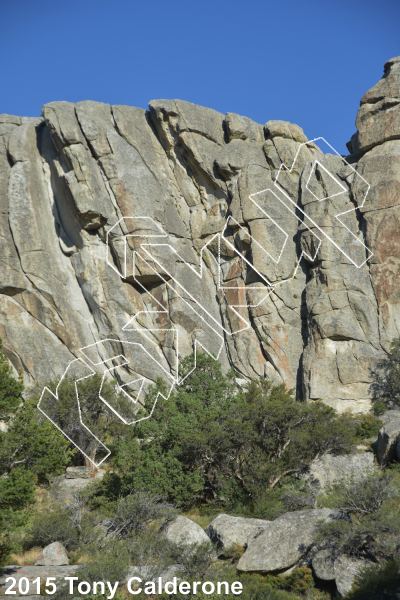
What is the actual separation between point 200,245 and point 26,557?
89.1 ft

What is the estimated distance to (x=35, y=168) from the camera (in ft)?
139

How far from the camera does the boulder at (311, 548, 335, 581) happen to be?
13.2 m

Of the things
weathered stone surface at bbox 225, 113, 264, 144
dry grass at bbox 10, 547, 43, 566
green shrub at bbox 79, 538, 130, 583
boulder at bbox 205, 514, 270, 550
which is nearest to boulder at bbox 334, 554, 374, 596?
boulder at bbox 205, 514, 270, 550

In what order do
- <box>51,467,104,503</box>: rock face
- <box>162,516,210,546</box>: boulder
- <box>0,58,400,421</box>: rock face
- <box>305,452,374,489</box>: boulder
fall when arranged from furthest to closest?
1. <box>0,58,400,421</box>: rock face
2. <box>51,467,104,503</box>: rock face
3. <box>305,452,374,489</box>: boulder
4. <box>162,516,210,546</box>: boulder

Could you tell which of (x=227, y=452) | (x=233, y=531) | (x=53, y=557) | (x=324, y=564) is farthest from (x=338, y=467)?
(x=53, y=557)

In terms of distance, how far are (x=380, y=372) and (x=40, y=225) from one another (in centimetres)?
2685

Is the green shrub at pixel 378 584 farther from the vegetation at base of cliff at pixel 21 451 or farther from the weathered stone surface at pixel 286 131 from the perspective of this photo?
the weathered stone surface at pixel 286 131

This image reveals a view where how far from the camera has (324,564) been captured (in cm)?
1348

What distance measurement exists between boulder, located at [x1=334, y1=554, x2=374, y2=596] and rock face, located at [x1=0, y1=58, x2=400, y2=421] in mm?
18863

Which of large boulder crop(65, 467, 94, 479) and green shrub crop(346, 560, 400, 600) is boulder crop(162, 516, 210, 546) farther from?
large boulder crop(65, 467, 94, 479)

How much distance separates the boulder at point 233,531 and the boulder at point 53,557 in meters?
4.84

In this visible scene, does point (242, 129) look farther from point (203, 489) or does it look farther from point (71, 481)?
point (203, 489)

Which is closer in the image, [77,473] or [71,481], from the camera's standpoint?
[71,481]

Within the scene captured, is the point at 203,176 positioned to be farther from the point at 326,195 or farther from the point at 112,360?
the point at 112,360
